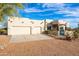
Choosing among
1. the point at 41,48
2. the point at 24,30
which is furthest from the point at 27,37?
the point at 41,48

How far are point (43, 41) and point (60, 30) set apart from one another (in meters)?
0.41

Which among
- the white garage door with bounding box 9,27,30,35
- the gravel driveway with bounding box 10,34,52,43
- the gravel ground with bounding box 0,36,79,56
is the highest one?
the white garage door with bounding box 9,27,30,35

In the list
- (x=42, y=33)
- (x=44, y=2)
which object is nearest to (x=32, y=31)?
(x=42, y=33)

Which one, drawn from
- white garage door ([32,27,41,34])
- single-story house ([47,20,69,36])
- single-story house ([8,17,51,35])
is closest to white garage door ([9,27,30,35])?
single-story house ([8,17,51,35])

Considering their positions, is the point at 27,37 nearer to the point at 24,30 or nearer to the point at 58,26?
the point at 24,30

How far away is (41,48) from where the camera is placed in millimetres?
6910

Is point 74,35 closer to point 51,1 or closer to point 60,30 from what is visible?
point 60,30

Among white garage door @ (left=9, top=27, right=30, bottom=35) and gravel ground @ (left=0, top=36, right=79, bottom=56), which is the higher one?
white garage door @ (left=9, top=27, right=30, bottom=35)

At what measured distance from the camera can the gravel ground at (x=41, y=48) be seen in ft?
22.6

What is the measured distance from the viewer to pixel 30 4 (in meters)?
6.88

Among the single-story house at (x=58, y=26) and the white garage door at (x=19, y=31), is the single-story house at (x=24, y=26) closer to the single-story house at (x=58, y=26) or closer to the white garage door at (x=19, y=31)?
the white garage door at (x=19, y=31)

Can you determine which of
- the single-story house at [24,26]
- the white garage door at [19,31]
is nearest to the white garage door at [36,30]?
the single-story house at [24,26]

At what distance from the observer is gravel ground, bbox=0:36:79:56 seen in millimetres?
6883

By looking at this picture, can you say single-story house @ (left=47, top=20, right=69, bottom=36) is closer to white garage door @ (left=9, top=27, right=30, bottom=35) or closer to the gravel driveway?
the gravel driveway
